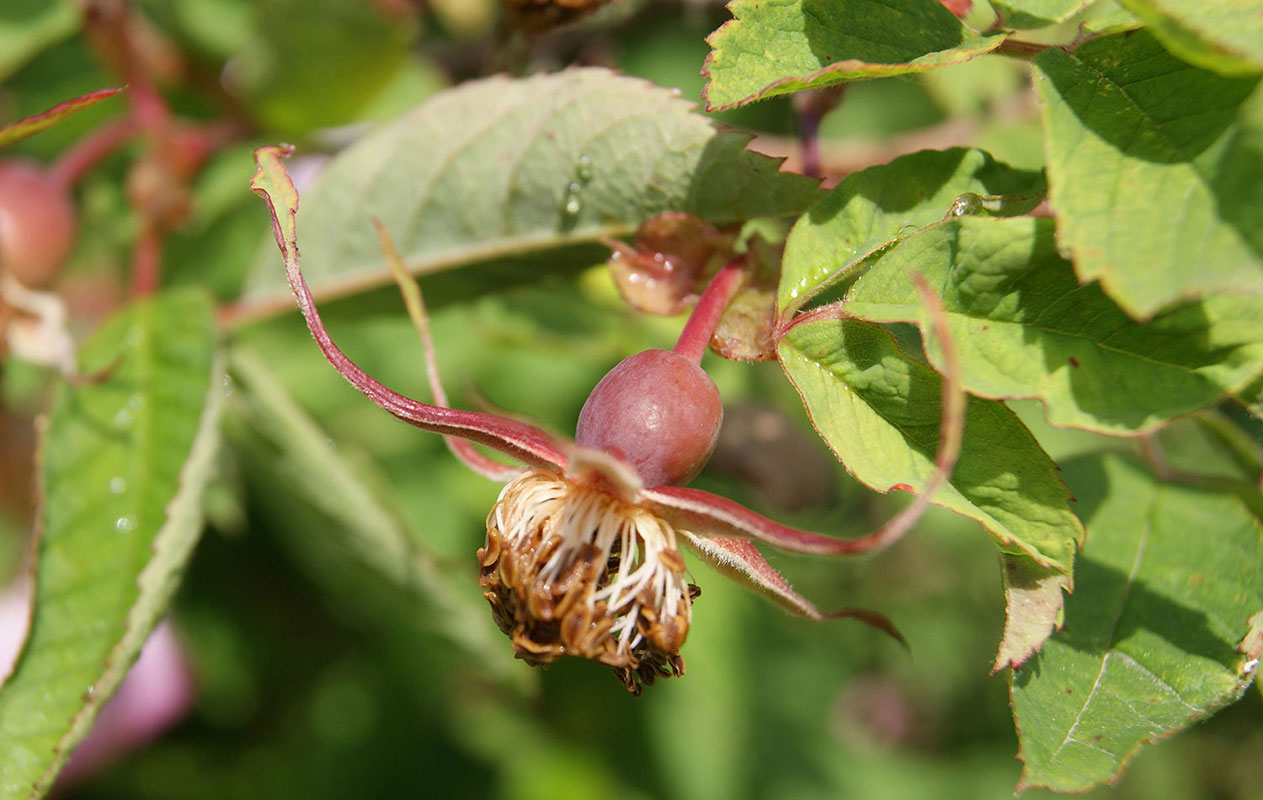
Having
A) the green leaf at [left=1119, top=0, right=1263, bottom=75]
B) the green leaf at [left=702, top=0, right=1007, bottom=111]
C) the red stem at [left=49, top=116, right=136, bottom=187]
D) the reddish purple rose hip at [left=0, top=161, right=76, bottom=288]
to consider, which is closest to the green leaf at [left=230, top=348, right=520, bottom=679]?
the reddish purple rose hip at [left=0, top=161, right=76, bottom=288]

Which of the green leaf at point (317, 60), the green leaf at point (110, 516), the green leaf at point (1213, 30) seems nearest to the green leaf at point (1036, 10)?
the green leaf at point (1213, 30)

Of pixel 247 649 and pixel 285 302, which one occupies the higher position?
pixel 285 302

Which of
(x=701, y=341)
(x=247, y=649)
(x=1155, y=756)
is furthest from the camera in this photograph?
(x=1155, y=756)

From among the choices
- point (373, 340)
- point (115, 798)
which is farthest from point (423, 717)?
point (373, 340)

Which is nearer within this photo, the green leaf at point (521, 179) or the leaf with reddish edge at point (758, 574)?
the leaf with reddish edge at point (758, 574)

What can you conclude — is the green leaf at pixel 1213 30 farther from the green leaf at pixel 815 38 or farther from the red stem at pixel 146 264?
the red stem at pixel 146 264

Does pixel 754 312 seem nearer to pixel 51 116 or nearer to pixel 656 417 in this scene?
pixel 656 417

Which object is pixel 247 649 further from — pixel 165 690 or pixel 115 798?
pixel 115 798
